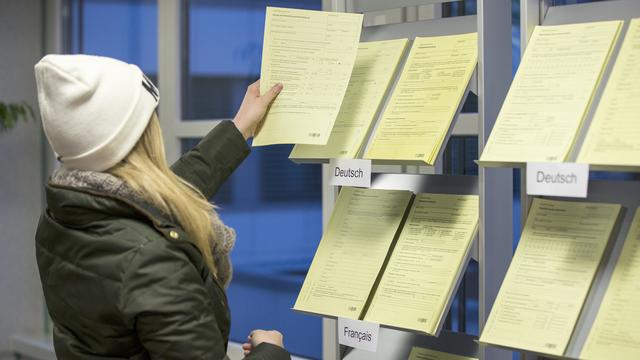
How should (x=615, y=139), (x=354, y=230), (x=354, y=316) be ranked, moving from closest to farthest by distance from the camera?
(x=615, y=139)
(x=354, y=316)
(x=354, y=230)

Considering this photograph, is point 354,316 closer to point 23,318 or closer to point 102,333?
point 102,333

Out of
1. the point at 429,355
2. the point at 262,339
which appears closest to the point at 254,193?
the point at 429,355

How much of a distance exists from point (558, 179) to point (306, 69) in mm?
699

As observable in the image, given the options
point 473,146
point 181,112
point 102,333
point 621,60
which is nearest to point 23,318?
point 181,112

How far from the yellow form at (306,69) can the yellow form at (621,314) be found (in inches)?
27.1

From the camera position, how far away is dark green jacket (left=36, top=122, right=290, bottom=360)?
1420mm

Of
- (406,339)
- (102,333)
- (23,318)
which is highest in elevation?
(102,333)

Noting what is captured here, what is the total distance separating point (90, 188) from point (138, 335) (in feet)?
0.87

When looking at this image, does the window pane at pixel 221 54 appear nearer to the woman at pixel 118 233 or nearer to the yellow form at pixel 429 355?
the yellow form at pixel 429 355

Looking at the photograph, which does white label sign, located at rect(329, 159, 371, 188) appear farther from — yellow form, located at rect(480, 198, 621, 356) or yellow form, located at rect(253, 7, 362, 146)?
yellow form, located at rect(480, 198, 621, 356)

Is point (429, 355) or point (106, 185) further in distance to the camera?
point (429, 355)

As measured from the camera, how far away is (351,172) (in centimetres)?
193

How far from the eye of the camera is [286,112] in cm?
202

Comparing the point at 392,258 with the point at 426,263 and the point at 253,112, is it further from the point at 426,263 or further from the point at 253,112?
the point at 253,112
